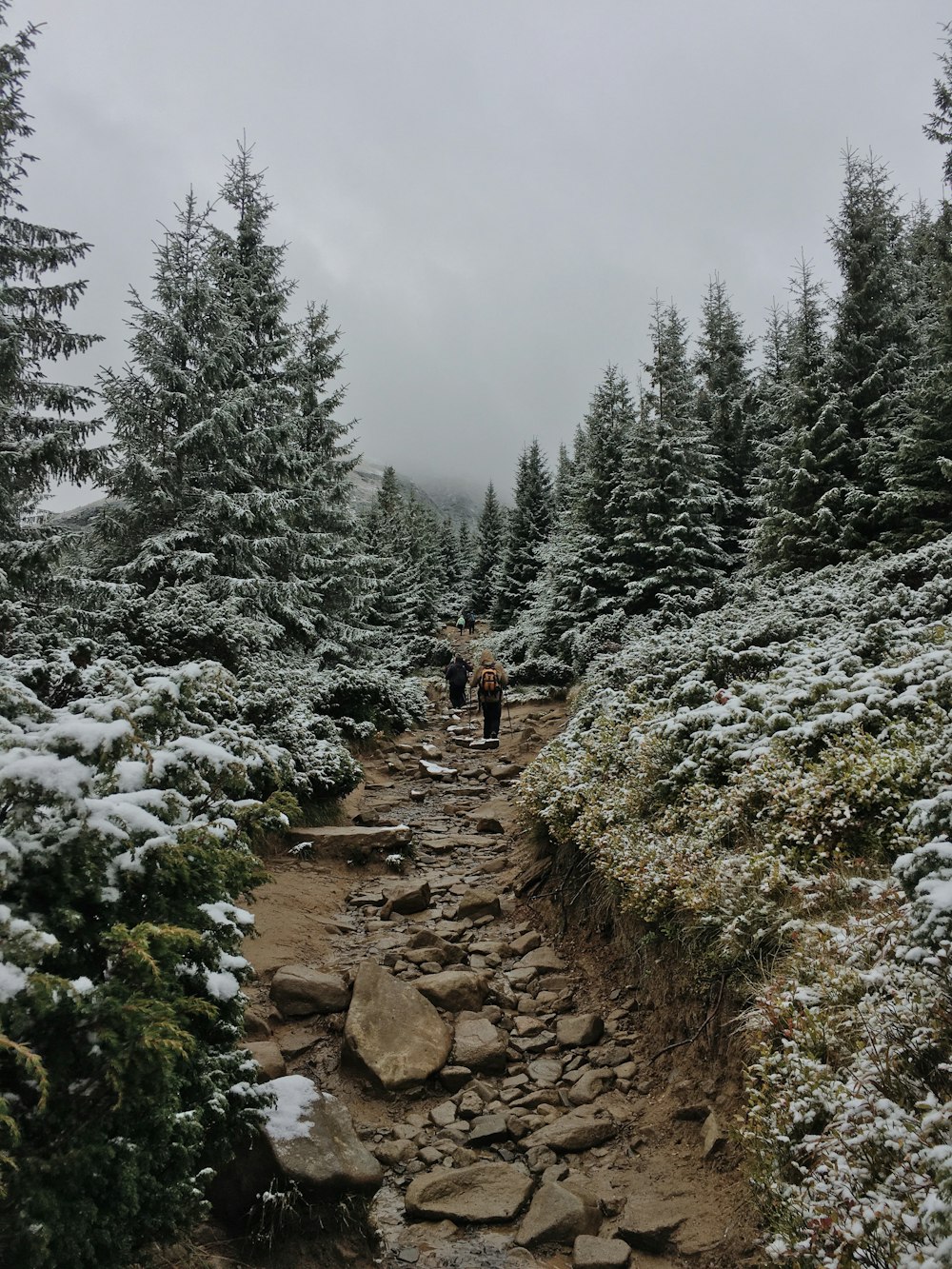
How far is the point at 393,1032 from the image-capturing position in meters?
4.96

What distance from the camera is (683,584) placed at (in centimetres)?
1845

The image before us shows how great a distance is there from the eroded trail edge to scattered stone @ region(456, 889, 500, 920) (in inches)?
0.8

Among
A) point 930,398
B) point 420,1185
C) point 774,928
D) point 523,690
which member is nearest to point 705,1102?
point 774,928

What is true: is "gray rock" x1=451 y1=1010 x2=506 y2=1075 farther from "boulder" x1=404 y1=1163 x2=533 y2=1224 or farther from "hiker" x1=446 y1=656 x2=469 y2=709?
"hiker" x1=446 y1=656 x2=469 y2=709

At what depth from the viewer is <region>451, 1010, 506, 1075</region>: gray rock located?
4.84 m

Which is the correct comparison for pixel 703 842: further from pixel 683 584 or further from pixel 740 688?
pixel 683 584

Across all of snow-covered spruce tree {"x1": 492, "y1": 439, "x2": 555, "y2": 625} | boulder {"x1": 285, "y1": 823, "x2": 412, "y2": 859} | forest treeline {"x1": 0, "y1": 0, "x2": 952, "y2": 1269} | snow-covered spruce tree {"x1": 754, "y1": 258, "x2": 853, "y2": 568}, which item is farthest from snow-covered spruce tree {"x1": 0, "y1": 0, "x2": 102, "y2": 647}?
snow-covered spruce tree {"x1": 492, "y1": 439, "x2": 555, "y2": 625}

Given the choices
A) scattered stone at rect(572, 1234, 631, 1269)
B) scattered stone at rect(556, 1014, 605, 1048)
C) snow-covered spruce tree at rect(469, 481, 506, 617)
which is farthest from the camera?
snow-covered spruce tree at rect(469, 481, 506, 617)

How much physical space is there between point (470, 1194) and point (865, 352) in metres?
20.2

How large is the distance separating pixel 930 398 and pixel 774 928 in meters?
14.4

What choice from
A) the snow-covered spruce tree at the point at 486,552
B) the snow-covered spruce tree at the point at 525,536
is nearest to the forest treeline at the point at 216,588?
the snow-covered spruce tree at the point at 525,536

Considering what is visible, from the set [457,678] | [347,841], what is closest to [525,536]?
[457,678]

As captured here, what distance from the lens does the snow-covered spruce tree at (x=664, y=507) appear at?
720 inches

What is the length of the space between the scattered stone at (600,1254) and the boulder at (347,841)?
583 centimetres
